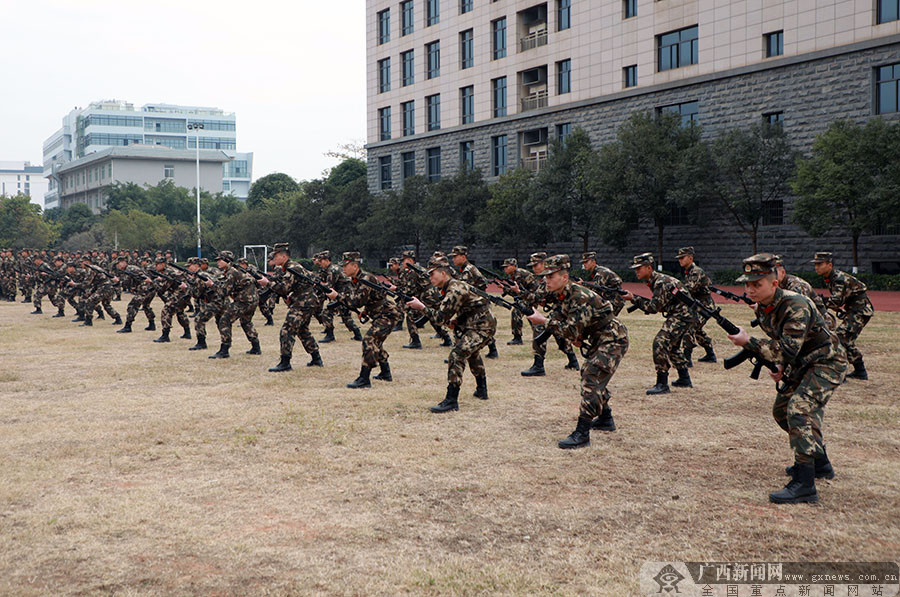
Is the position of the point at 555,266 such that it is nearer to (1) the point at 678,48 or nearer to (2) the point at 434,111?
(1) the point at 678,48

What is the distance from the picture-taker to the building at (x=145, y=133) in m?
130

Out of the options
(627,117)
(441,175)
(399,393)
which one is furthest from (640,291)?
(399,393)

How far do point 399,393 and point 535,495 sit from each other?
4.81 metres

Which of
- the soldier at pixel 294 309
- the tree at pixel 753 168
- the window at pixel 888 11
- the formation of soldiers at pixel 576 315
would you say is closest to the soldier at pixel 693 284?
the formation of soldiers at pixel 576 315

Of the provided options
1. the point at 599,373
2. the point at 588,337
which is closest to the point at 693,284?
the point at 588,337

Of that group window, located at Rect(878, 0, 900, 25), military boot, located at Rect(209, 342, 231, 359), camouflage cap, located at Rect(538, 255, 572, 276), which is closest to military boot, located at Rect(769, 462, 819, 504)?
camouflage cap, located at Rect(538, 255, 572, 276)

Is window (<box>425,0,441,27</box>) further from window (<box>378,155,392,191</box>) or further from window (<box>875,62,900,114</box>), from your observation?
window (<box>875,62,900,114</box>)

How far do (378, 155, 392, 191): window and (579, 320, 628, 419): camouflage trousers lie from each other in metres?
45.6

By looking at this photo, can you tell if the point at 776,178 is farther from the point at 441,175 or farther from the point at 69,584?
the point at 69,584

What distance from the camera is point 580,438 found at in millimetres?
7895

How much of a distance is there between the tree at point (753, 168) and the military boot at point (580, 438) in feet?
84.9

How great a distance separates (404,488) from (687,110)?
1290 inches

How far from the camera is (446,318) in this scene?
9.82m

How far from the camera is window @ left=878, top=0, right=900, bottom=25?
28172 mm
